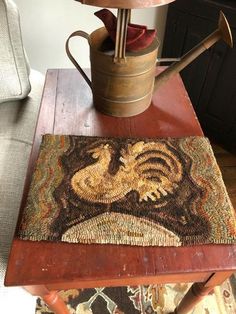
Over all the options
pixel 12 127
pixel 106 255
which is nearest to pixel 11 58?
pixel 12 127

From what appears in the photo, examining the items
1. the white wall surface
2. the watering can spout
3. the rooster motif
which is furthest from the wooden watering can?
the white wall surface

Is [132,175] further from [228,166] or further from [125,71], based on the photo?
[228,166]

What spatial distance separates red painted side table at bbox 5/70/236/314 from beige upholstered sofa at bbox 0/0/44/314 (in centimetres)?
7

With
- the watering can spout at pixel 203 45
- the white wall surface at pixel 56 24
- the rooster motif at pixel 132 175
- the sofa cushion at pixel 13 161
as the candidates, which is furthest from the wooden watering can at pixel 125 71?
the white wall surface at pixel 56 24

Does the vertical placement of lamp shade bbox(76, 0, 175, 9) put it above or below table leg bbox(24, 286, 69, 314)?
above

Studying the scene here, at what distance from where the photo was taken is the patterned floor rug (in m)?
0.88

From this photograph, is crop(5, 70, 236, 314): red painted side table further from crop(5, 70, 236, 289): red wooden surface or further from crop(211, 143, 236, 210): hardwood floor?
crop(211, 143, 236, 210): hardwood floor

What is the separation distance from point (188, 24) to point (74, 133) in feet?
2.38

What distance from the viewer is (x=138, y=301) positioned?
89cm

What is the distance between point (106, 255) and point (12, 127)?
0.48m

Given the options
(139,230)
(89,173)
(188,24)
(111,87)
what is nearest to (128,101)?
(111,87)

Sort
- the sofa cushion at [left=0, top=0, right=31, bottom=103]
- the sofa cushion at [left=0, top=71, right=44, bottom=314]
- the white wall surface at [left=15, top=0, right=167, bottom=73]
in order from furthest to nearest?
the white wall surface at [left=15, top=0, right=167, bottom=73]
the sofa cushion at [left=0, top=0, right=31, bottom=103]
the sofa cushion at [left=0, top=71, right=44, bottom=314]

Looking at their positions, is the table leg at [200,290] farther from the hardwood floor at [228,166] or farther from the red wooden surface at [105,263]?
the hardwood floor at [228,166]

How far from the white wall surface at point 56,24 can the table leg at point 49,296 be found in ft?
3.18
